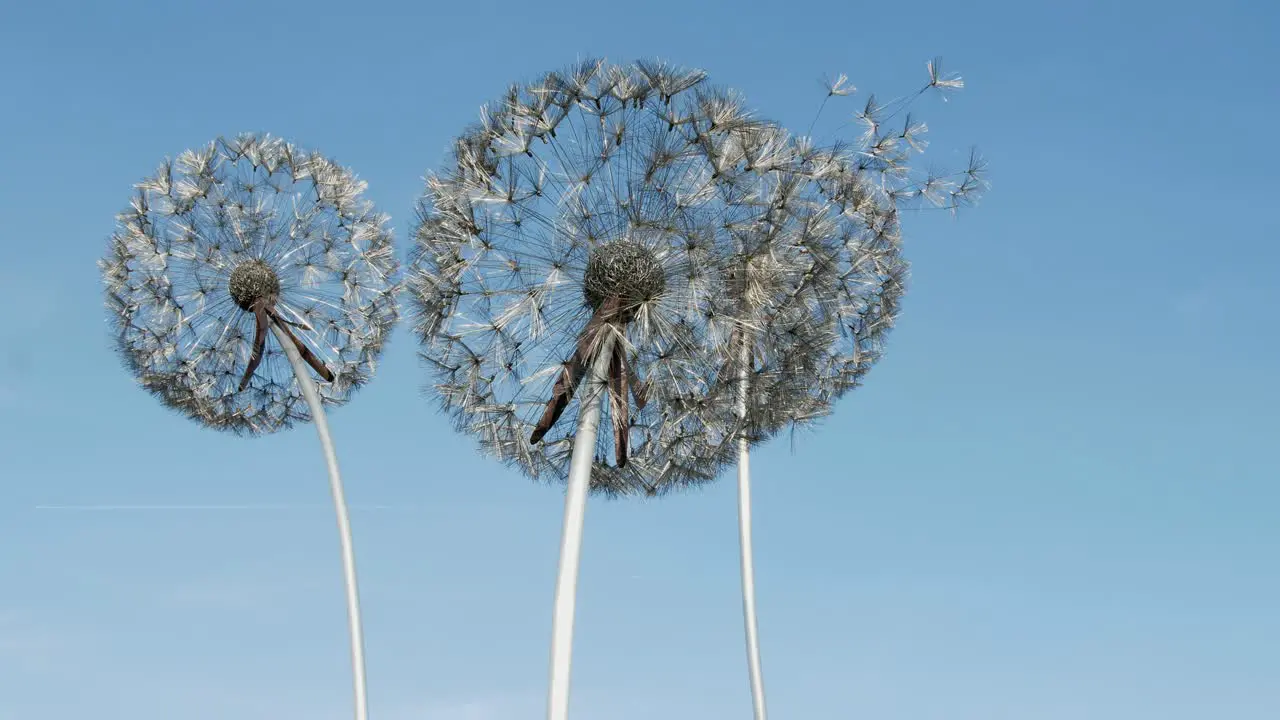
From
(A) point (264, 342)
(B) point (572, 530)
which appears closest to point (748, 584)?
(B) point (572, 530)

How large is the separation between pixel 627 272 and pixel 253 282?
35.4 ft

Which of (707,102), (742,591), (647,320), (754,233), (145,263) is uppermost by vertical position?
(145,263)

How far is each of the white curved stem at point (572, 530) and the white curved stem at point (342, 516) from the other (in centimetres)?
778

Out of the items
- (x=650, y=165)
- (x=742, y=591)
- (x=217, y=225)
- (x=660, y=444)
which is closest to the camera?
(x=650, y=165)

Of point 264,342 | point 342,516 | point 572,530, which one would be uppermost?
point 264,342

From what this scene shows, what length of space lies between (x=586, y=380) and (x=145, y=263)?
12248 millimetres

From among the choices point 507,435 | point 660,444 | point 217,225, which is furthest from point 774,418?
point 217,225

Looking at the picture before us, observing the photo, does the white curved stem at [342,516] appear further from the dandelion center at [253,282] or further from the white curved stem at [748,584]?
the white curved stem at [748,584]

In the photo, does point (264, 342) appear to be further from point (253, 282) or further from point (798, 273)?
point (798, 273)

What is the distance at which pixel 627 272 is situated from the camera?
17.4 metres

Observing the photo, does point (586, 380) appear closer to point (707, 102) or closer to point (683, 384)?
point (683, 384)

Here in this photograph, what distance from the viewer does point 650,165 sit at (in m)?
17.4

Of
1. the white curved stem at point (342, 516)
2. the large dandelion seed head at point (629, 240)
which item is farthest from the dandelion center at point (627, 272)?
the white curved stem at point (342, 516)

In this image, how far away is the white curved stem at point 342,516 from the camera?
24109 millimetres
